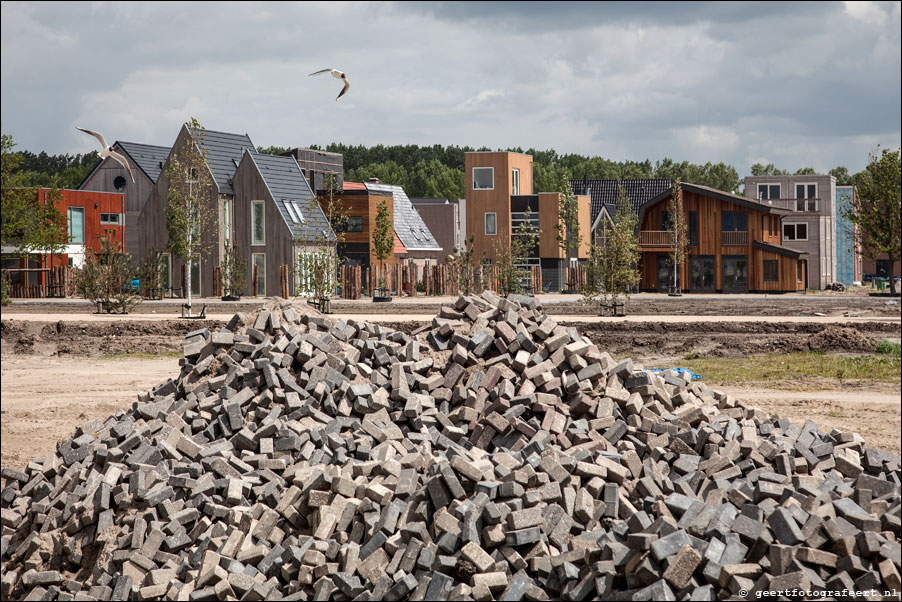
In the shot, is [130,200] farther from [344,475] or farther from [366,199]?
[344,475]

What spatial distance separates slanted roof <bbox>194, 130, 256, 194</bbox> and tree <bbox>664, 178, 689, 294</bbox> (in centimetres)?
2393

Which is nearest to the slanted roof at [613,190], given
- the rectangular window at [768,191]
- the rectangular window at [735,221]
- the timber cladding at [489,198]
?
the rectangular window at [768,191]

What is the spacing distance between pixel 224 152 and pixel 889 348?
1420 inches

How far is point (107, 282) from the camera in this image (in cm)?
3088

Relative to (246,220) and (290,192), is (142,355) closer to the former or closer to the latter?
(246,220)

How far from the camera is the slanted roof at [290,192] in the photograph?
42.1 metres

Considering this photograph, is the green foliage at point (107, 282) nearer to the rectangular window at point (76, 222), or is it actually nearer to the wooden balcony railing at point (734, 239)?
the rectangular window at point (76, 222)

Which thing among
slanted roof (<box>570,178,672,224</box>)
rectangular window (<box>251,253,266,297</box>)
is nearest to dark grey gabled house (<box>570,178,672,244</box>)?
slanted roof (<box>570,178,672,224</box>)

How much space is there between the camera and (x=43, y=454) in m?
11.1

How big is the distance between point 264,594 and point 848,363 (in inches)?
597

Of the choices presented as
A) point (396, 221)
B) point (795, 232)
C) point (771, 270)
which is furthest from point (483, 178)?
point (795, 232)

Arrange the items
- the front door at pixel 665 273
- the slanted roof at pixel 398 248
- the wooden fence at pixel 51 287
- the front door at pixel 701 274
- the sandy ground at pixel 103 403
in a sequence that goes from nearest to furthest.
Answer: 1. the sandy ground at pixel 103 403
2. the wooden fence at pixel 51 287
3. the front door at pixel 701 274
4. the front door at pixel 665 273
5. the slanted roof at pixel 398 248

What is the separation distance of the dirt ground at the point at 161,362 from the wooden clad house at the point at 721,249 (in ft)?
83.3

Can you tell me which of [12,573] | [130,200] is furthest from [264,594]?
[130,200]
